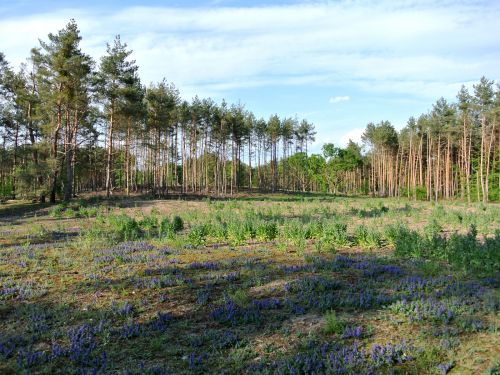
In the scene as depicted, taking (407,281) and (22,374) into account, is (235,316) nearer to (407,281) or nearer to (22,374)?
(22,374)

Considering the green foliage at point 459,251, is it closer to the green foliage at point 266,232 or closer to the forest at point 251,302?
the forest at point 251,302

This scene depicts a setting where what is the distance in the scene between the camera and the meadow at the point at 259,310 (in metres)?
5.11

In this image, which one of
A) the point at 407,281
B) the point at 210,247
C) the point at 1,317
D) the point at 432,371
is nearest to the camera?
the point at 432,371

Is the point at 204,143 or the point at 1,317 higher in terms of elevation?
the point at 204,143

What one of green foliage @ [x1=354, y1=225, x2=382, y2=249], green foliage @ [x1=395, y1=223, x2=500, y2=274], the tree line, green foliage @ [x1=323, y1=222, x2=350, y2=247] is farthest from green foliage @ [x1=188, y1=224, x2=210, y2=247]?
the tree line

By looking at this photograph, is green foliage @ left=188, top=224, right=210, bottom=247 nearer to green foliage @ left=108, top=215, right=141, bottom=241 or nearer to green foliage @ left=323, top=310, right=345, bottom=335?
green foliage @ left=108, top=215, right=141, bottom=241

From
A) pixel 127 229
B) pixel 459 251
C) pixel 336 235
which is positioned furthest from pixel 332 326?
pixel 127 229

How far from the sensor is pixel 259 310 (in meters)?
6.79

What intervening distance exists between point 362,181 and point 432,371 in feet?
361

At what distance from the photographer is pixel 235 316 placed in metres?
6.53

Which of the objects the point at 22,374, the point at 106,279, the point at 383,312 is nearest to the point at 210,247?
the point at 106,279

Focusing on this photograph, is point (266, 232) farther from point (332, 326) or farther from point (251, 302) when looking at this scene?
point (332, 326)

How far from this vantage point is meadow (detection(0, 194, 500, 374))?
201 inches

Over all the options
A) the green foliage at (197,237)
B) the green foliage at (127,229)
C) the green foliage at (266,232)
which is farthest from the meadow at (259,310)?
the green foliage at (127,229)
